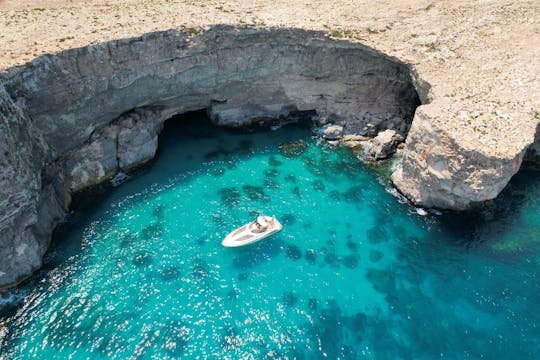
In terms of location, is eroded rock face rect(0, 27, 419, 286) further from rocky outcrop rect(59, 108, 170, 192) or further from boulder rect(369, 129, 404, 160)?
boulder rect(369, 129, 404, 160)

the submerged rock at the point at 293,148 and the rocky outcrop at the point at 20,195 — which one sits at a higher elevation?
the rocky outcrop at the point at 20,195

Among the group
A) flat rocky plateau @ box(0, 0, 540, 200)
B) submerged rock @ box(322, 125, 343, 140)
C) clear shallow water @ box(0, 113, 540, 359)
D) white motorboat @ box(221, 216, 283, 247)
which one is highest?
flat rocky plateau @ box(0, 0, 540, 200)

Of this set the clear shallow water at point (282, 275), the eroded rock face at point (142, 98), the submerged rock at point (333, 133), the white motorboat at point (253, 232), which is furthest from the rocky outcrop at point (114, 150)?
the submerged rock at point (333, 133)

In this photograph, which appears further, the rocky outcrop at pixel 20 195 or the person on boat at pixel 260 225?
the person on boat at pixel 260 225

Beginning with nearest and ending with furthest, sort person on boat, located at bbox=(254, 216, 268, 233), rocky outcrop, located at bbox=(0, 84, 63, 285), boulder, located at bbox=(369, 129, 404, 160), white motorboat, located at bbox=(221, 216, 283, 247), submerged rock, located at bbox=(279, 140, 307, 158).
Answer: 1. rocky outcrop, located at bbox=(0, 84, 63, 285)
2. white motorboat, located at bbox=(221, 216, 283, 247)
3. person on boat, located at bbox=(254, 216, 268, 233)
4. boulder, located at bbox=(369, 129, 404, 160)
5. submerged rock, located at bbox=(279, 140, 307, 158)

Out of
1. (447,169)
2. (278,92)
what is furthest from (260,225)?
(278,92)

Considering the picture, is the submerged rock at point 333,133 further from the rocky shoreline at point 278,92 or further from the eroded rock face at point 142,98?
the eroded rock face at point 142,98

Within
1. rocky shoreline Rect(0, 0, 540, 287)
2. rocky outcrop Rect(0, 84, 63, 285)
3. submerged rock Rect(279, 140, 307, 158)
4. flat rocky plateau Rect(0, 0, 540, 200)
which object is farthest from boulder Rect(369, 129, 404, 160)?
rocky outcrop Rect(0, 84, 63, 285)

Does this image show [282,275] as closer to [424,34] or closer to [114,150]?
[114,150]
